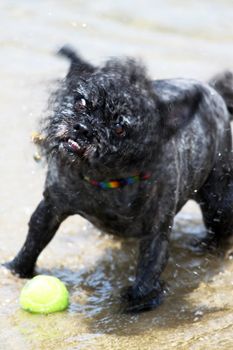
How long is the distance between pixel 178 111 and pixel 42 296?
1.41 meters

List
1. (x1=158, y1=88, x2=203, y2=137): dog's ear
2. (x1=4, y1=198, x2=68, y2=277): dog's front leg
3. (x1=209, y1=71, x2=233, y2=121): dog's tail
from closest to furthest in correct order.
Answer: (x1=158, y1=88, x2=203, y2=137): dog's ear < (x1=4, y1=198, x2=68, y2=277): dog's front leg < (x1=209, y1=71, x2=233, y2=121): dog's tail

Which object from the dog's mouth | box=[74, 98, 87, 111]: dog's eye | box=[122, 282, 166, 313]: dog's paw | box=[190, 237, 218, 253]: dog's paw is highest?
box=[74, 98, 87, 111]: dog's eye

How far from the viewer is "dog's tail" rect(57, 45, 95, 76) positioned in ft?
14.8

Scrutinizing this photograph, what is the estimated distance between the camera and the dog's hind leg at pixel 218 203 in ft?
19.2

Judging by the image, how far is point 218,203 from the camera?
5.96 metres

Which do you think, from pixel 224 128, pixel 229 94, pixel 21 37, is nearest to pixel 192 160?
pixel 224 128

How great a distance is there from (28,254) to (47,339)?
0.88m

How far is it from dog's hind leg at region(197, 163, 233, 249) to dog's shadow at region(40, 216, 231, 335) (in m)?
0.18

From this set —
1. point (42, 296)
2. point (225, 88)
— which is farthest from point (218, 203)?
point (42, 296)

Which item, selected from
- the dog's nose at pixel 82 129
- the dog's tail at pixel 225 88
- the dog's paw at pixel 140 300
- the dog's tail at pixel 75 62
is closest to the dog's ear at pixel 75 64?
the dog's tail at pixel 75 62

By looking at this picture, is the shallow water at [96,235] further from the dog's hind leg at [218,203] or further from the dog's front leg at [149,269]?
the dog's hind leg at [218,203]

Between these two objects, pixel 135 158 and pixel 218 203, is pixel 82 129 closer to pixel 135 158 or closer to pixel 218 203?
pixel 135 158

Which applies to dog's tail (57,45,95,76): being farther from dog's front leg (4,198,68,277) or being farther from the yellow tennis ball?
the yellow tennis ball

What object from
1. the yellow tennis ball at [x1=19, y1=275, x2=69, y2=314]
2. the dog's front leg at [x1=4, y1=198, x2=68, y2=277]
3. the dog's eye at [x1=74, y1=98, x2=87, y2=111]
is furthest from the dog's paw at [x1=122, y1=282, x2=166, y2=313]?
the dog's eye at [x1=74, y1=98, x2=87, y2=111]
